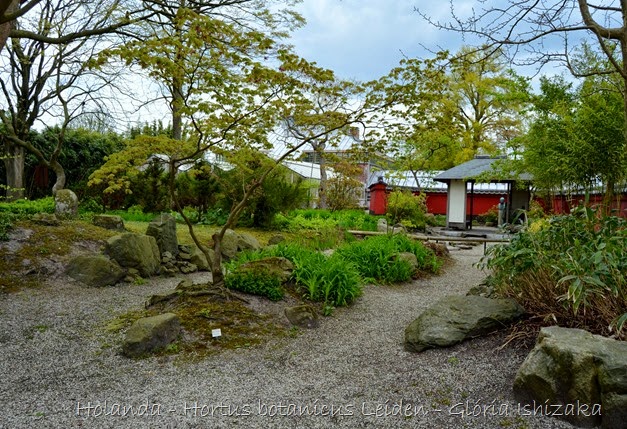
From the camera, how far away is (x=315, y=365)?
3240 millimetres

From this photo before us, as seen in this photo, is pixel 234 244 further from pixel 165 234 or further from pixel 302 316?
pixel 302 316

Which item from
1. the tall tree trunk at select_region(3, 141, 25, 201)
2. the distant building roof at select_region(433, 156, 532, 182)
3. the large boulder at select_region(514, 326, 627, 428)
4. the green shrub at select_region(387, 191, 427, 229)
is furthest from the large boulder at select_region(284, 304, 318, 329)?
the distant building roof at select_region(433, 156, 532, 182)

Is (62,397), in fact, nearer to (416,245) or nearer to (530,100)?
(416,245)

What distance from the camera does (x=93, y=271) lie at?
5.57 m

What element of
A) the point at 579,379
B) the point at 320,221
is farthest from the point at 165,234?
the point at 320,221

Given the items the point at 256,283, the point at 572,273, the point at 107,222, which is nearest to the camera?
the point at 572,273

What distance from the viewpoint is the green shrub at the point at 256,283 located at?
450cm

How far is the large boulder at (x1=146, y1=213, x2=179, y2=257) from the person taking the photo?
7.04 meters

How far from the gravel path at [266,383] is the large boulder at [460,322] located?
77 mm

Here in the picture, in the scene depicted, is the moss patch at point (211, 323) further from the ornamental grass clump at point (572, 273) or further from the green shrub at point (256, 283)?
the ornamental grass clump at point (572, 273)

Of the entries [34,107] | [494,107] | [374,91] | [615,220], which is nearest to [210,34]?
[374,91]

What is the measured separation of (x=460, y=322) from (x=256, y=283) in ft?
6.66

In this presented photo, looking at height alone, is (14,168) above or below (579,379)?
above

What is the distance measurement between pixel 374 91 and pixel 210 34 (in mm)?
1652
